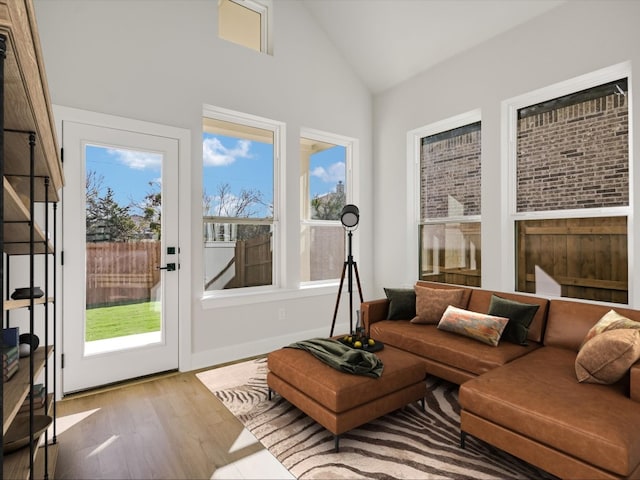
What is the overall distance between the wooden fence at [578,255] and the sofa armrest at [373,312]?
51.8 inches

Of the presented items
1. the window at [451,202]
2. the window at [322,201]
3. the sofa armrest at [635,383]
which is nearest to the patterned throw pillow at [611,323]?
the sofa armrest at [635,383]

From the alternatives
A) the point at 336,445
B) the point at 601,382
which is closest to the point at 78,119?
the point at 336,445

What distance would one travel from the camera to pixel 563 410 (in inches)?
67.0

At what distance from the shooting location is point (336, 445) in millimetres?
2027

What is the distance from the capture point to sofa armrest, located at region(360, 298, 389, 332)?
351 cm

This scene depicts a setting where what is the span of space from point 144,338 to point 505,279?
3.38 m

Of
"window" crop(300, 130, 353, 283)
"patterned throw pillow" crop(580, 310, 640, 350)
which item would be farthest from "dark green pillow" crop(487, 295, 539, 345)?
"window" crop(300, 130, 353, 283)

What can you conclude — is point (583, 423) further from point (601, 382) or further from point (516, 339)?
point (516, 339)

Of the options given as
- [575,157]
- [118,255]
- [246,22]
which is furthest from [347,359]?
[246,22]

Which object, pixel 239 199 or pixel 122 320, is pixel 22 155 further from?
pixel 239 199

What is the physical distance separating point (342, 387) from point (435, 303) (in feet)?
5.39

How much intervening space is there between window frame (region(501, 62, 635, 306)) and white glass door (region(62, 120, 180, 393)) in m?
3.15

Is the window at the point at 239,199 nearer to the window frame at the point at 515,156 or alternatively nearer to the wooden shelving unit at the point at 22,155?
the wooden shelving unit at the point at 22,155

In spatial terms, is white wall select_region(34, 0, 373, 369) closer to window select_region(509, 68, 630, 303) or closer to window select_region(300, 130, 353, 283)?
window select_region(300, 130, 353, 283)
